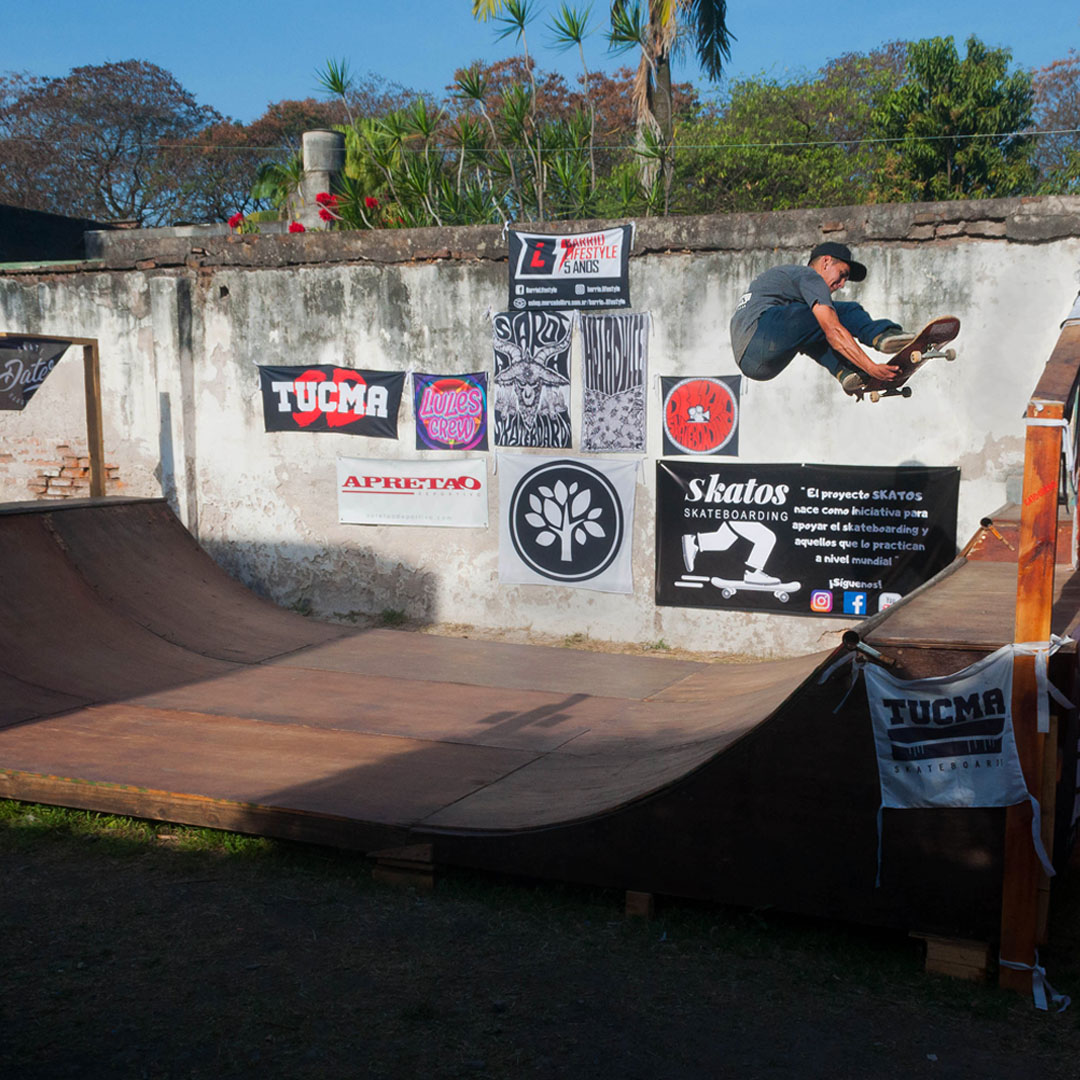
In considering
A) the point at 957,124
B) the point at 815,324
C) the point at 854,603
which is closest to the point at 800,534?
the point at 854,603

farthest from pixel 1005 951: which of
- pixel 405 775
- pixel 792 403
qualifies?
pixel 792 403

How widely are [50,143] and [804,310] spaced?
35056mm

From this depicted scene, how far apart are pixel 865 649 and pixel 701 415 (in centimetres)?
500

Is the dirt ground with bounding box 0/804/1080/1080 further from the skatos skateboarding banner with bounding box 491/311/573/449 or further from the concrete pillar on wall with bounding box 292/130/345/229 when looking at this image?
the concrete pillar on wall with bounding box 292/130/345/229

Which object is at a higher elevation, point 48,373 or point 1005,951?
point 48,373

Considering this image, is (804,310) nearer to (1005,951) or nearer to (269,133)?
(1005,951)

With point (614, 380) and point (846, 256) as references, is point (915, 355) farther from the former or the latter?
point (614, 380)

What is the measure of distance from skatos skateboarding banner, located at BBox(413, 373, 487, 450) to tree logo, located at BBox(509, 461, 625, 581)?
0.62 metres

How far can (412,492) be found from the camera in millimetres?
9391

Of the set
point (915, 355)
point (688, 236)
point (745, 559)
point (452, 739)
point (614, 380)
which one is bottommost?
point (452, 739)

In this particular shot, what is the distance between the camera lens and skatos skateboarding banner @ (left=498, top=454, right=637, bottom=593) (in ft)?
28.7

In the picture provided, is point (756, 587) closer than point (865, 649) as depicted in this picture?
No

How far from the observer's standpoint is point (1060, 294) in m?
7.43

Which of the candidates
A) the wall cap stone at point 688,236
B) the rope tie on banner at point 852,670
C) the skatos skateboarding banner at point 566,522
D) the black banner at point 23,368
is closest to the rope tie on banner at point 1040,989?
the rope tie on banner at point 852,670
